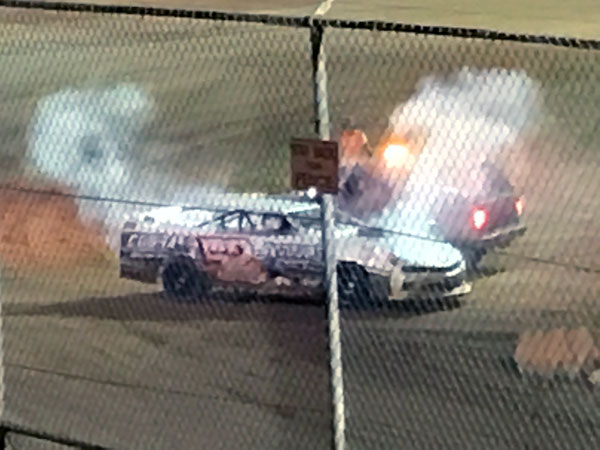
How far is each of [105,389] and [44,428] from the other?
32 centimetres

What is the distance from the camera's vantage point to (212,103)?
768 centimetres

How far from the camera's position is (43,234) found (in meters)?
5.57

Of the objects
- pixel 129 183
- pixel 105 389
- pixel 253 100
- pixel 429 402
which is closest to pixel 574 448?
pixel 429 402

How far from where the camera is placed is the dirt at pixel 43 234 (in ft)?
18.0

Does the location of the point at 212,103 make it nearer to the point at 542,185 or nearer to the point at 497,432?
the point at 542,185

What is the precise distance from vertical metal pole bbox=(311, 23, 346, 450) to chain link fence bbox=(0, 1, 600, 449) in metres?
0.01

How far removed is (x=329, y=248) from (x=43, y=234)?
192 cm

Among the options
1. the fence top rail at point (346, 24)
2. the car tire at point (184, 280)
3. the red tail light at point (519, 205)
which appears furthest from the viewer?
the red tail light at point (519, 205)

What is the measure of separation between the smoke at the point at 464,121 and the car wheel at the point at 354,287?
0.50m

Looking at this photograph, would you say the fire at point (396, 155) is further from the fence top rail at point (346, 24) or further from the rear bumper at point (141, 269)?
the fence top rail at point (346, 24)

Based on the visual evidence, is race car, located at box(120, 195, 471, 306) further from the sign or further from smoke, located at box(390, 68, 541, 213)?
the sign

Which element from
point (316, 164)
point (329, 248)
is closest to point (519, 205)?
point (329, 248)

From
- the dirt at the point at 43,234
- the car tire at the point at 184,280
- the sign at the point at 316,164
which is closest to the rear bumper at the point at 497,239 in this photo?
the car tire at the point at 184,280

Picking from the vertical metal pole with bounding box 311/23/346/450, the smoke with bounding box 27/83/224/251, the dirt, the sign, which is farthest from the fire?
the sign
